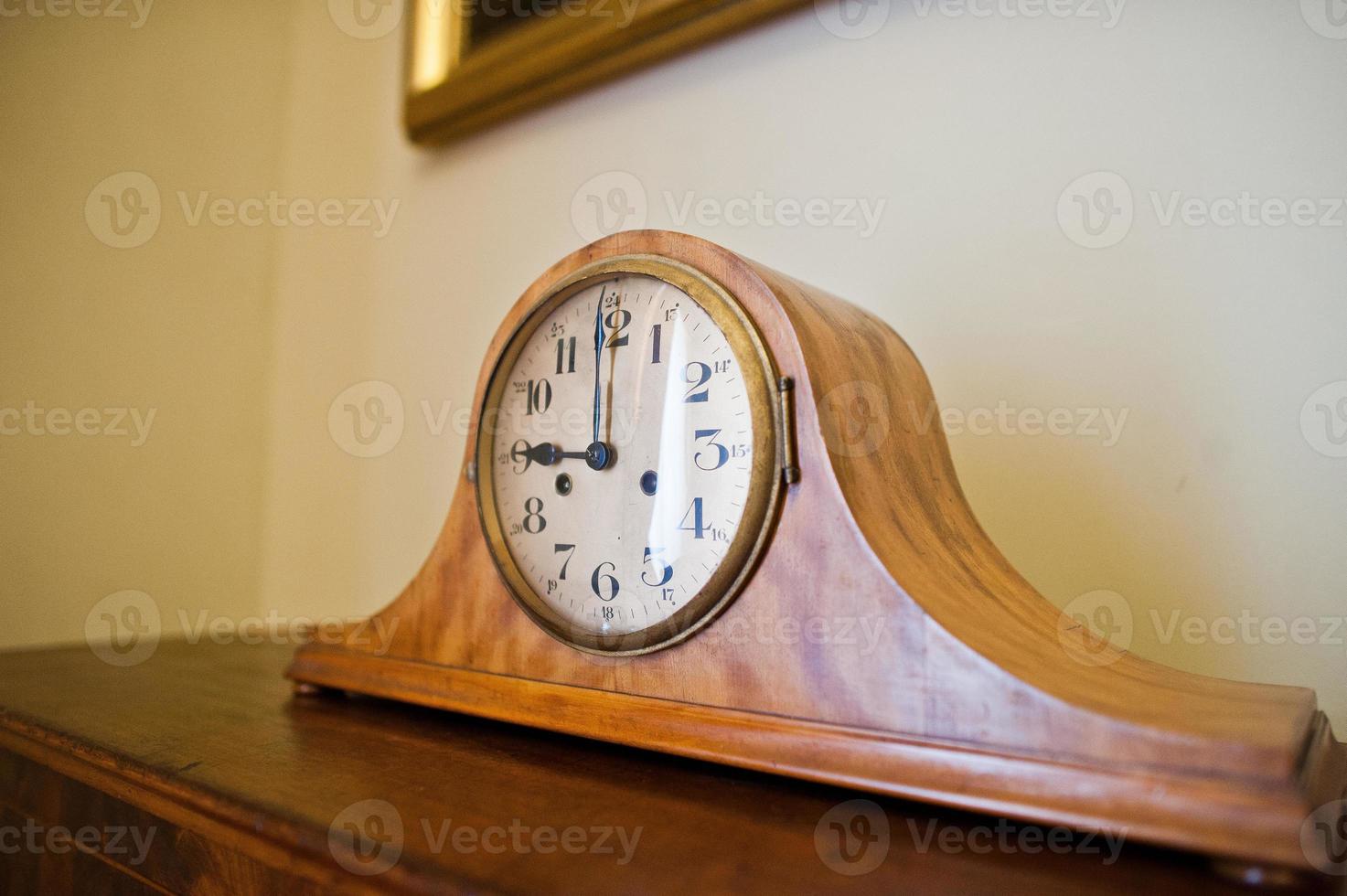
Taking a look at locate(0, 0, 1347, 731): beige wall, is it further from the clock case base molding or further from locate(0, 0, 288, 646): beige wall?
the clock case base molding

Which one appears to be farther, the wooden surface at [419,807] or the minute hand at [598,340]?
the minute hand at [598,340]

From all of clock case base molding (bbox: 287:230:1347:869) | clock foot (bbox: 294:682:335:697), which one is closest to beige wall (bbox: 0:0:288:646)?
clock foot (bbox: 294:682:335:697)

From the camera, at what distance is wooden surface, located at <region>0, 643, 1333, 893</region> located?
0.45 meters

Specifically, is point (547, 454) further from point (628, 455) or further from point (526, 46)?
point (526, 46)

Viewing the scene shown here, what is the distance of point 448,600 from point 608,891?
0.42 metres

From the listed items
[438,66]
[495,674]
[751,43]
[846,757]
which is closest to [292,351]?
[438,66]

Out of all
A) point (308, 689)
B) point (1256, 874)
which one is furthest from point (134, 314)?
point (1256, 874)

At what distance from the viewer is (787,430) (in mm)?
642

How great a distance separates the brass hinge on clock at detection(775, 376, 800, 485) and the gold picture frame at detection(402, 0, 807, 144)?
2.28ft

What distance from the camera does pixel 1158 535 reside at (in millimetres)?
879

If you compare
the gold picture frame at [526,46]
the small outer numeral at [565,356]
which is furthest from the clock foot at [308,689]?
the gold picture frame at [526,46]

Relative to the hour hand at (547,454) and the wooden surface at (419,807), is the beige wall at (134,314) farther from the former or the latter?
the hour hand at (547,454)

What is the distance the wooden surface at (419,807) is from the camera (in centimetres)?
45

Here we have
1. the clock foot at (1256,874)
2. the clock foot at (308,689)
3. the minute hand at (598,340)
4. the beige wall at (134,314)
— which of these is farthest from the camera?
the beige wall at (134,314)
